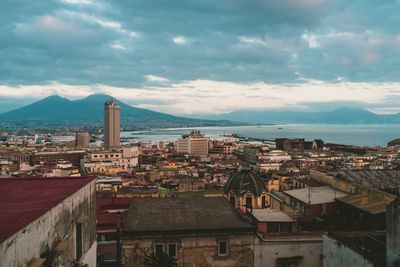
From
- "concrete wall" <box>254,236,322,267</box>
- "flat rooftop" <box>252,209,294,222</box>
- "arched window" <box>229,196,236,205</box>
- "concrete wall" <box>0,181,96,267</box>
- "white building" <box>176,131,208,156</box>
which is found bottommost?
"white building" <box>176,131,208,156</box>

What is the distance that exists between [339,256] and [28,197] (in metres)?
9.92

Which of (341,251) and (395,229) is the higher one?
(395,229)

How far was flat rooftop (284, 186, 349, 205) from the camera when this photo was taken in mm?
24994

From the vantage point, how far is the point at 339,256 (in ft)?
48.2

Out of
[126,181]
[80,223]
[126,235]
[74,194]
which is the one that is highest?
[74,194]

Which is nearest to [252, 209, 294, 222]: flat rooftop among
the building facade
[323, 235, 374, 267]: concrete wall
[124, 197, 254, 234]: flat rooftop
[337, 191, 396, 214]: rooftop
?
[124, 197, 254, 234]: flat rooftop

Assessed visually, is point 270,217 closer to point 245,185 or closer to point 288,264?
point 288,264

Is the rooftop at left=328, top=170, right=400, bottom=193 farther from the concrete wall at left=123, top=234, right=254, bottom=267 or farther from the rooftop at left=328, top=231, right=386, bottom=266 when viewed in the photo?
the rooftop at left=328, top=231, right=386, bottom=266

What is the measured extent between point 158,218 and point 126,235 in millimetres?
2030

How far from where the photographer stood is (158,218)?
66.0ft

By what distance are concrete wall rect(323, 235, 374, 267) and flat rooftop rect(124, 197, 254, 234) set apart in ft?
13.5

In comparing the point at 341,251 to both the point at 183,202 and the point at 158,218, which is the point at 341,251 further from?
the point at 183,202

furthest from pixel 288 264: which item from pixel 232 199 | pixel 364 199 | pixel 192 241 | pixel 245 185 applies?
pixel 245 185

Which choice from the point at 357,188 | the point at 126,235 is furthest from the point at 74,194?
the point at 357,188
